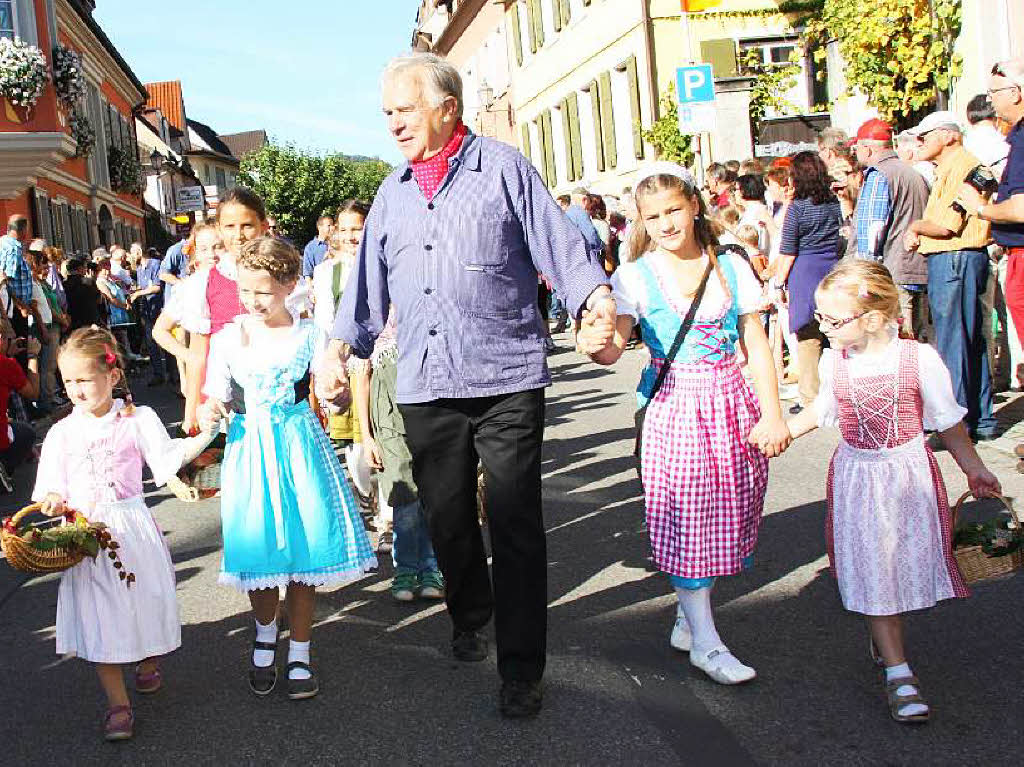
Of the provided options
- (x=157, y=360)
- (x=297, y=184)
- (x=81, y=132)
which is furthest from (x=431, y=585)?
(x=297, y=184)

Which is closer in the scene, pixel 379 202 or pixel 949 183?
pixel 379 202

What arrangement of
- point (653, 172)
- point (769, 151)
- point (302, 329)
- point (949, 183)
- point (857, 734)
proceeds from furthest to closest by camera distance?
point (769, 151)
point (949, 183)
point (302, 329)
point (653, 172)
point (857, 734)

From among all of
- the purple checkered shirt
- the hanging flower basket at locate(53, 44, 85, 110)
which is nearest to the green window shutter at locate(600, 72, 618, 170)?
the hanging flower basket at locate(53, 44, 85, 110)

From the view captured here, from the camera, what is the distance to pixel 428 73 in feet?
13.7

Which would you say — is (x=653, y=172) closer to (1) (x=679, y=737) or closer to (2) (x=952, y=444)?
(2) (x=952, y=444)

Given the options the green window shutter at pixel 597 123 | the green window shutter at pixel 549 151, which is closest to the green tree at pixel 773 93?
the green window shutter at pixel 597 123

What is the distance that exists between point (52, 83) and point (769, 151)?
12287 mm

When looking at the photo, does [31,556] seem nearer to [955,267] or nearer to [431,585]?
[431,585]

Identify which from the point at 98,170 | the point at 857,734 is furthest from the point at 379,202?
the point at 98,170

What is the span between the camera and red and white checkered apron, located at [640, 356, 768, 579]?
4.36 m

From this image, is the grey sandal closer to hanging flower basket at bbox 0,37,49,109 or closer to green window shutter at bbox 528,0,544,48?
hanging flower basket at bbox 0,37,49,109

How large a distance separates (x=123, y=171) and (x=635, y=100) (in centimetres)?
1637

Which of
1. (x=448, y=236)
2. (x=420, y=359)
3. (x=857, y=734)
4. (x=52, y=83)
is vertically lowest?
(x=857, y=734)

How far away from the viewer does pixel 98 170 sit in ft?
110
